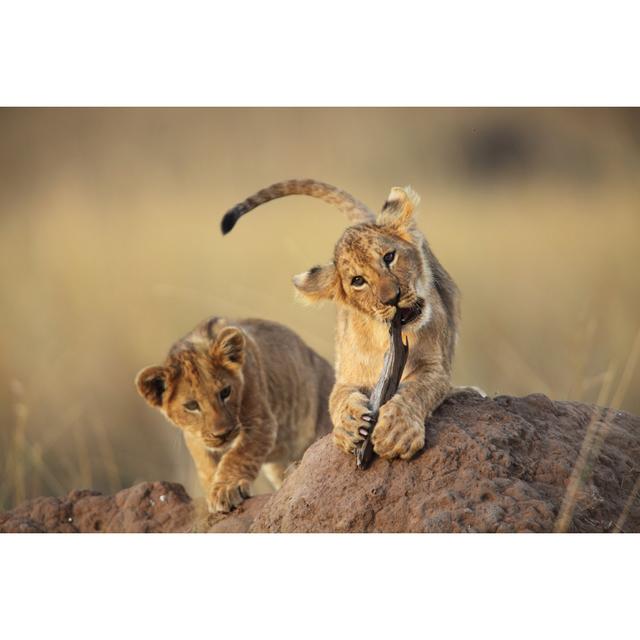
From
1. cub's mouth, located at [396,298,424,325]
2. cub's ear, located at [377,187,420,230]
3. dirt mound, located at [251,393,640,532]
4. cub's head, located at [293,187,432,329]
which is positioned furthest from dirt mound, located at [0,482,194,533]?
cub's ear, located at [377,187,420,230]

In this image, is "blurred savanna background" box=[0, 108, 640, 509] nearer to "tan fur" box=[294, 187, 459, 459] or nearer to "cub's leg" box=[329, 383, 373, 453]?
"tan fur" box=[294, 187, 459, 459]

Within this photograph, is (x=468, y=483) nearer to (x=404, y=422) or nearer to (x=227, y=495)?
(x=404, y=422)

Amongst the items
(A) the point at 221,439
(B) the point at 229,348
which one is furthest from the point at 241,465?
(B) the point at 229,348

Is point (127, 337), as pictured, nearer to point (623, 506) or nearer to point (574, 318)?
point (574, 318)

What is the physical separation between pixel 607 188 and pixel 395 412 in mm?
2418

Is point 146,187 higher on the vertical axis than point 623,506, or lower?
higher

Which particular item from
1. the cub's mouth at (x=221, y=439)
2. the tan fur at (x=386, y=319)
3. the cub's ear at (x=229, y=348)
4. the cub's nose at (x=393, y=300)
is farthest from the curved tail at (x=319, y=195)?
the cub's mouth at (x=221, y=439)

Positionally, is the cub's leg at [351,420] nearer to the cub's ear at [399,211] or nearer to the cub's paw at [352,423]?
the cub's paw at [352,423]

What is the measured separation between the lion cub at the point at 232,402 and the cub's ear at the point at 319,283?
0.74 meters

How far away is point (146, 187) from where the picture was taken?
282 inches

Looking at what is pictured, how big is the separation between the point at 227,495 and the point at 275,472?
786 mm

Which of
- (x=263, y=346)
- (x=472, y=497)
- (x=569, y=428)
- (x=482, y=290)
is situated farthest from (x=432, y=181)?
(x=472, y=497)

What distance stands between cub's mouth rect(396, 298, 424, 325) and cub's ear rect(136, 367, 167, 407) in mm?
1300

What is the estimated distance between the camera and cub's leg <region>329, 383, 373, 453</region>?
518 centimetres
